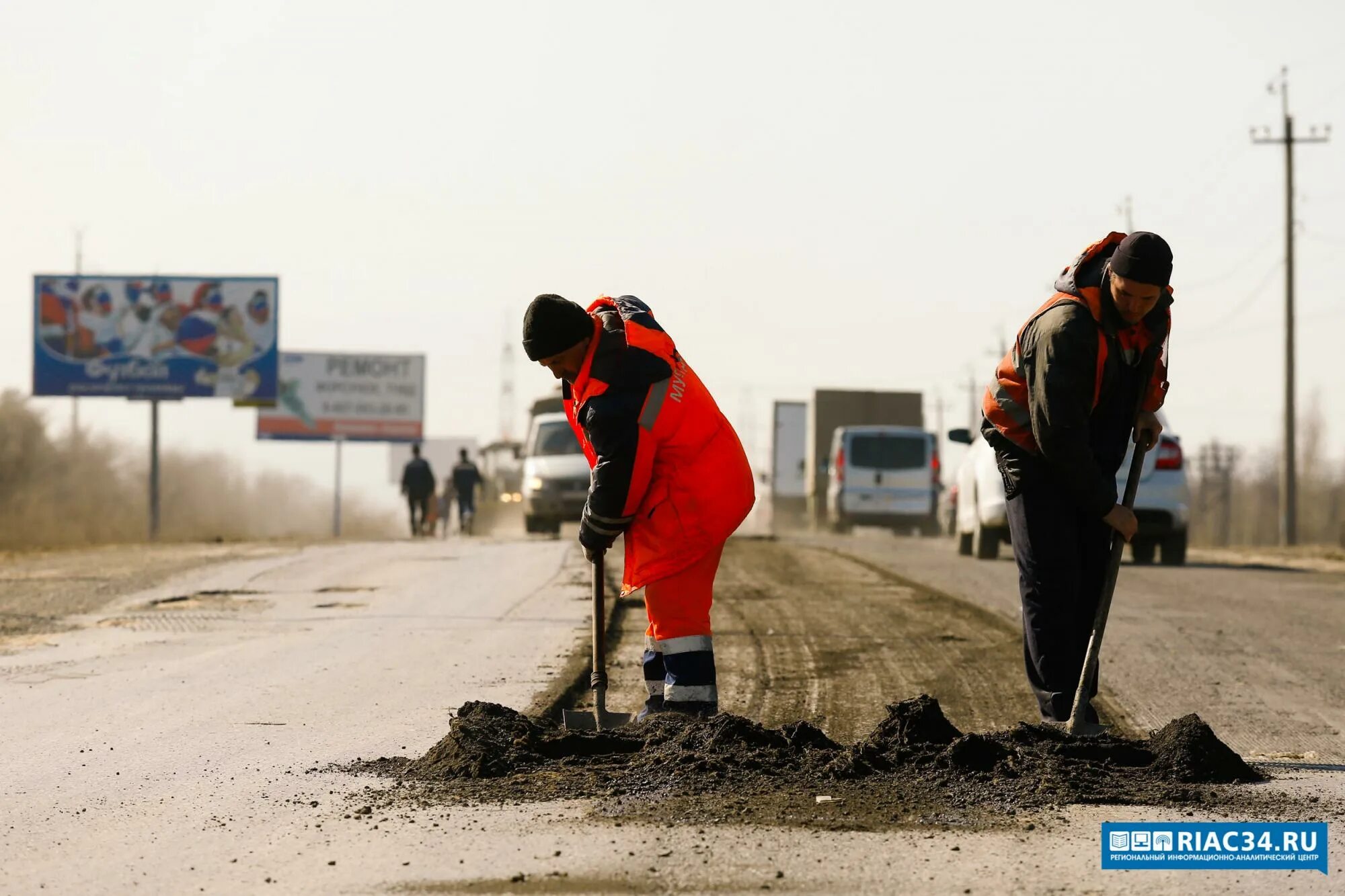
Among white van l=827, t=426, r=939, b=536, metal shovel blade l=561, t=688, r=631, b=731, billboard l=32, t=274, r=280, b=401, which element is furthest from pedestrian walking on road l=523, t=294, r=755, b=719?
billboard l=32, t=274, r=280, b=401

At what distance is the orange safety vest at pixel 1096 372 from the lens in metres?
5.72

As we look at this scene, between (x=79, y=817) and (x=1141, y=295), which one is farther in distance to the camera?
(x=1141, y=295)

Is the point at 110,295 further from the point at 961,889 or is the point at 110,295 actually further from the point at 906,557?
the point at 961,889

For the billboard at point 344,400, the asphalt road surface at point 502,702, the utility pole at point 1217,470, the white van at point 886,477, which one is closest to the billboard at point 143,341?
the white van at point 886,477

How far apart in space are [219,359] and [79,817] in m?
32.7

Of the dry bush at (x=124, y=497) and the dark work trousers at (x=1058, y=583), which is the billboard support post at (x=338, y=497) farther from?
the dark work trousers at (x=1058, y=583)

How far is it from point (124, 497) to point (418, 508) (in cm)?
2122

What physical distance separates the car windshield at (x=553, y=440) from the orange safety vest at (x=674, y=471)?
66.3 feet

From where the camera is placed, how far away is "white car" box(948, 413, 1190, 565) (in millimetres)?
17328

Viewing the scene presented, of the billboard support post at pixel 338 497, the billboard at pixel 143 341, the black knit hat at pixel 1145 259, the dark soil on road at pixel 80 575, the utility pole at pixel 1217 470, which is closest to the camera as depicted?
the black knit hat at pixel 1145 259

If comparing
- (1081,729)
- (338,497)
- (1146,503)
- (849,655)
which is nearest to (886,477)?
(1146,503)

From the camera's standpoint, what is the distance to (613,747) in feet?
18.0

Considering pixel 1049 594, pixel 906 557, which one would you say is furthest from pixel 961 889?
pixel 906 557

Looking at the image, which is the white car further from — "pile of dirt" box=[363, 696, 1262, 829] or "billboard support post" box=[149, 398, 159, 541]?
"billboard support post" box=[149, 398, 159, 541]
